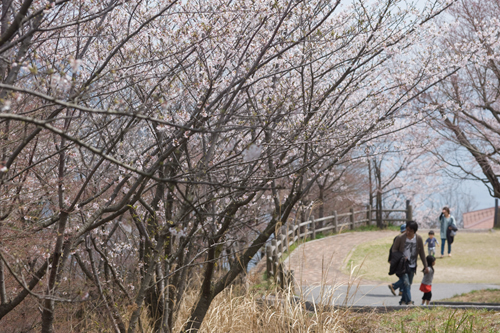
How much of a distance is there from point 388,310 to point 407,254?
1.31 metres

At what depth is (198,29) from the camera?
4234 millimetres

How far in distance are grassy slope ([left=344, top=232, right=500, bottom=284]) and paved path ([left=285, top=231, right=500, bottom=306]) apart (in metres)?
0.55

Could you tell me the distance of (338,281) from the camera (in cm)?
1148

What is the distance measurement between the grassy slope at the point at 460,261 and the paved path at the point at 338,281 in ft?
1.79

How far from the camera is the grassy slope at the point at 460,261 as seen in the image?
12.0 meters

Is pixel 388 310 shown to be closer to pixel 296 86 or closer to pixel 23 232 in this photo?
pixel 296 86

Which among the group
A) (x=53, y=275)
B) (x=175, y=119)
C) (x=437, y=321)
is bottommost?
(x=437, y=321)

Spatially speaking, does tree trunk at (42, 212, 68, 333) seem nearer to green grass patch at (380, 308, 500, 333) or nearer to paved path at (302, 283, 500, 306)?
green grass patch at (380, 308, 500, 333)

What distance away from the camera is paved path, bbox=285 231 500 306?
16.0 feet

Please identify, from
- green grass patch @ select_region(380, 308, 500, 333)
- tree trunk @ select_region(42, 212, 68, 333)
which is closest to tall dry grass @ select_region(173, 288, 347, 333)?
green grass patch @ select_region(380, 308, 500, 333)

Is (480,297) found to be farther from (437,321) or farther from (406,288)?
(437,321)

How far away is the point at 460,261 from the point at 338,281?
4.97 metres

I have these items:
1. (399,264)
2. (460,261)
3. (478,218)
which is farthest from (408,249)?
(478,218)

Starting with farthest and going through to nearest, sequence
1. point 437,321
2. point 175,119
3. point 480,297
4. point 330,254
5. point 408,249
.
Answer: point 330,254 < point 480,297 < point 408,249 < point 437,321 < point 175,119
